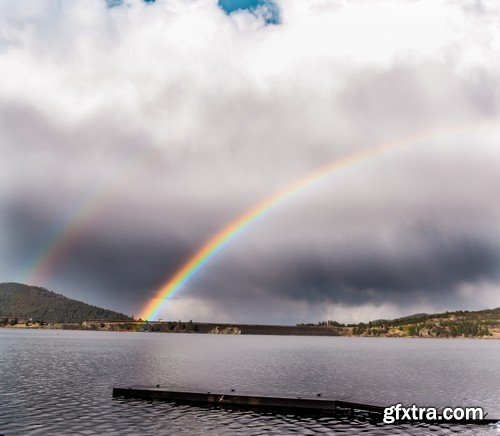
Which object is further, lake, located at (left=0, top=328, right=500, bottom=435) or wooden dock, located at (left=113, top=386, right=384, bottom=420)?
wooden dock, located at (left=113, top=386, right=384, bottom=420)

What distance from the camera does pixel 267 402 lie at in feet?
225

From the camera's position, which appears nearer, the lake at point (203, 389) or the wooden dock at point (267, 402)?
the lake at point (203, 389)

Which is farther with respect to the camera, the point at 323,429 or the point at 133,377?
the point at 133,377

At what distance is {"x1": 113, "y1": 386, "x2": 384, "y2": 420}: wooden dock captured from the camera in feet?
215

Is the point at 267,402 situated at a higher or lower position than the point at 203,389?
higher

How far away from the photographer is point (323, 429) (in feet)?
184

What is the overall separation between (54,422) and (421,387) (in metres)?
69.9

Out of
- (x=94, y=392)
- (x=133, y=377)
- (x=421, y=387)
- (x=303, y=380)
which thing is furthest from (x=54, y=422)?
(x=421, y=387)

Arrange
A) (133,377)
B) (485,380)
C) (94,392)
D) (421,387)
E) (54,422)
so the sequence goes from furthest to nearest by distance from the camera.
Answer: (485,380) < (133,377) < (421,387) < (94,392) < (54,422)

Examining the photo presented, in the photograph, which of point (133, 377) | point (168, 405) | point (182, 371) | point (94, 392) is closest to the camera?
point (168, 405)

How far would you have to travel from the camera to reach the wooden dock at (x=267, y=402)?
215 ft

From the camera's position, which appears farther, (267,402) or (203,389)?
(203,389)

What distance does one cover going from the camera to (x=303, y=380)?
351 ft

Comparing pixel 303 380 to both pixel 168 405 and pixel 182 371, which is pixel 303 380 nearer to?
pixel 182 371
